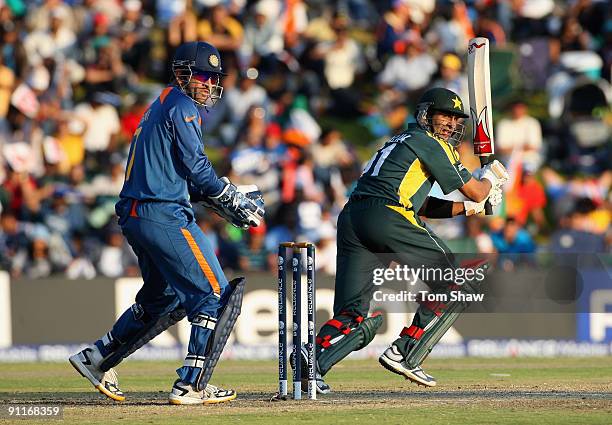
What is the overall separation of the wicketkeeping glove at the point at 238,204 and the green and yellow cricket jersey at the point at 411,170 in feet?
3.33

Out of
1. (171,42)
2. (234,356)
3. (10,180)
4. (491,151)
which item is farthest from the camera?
(171,42)

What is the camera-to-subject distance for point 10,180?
15484mm

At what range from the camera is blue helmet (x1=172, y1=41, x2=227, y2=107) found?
851 centimetres

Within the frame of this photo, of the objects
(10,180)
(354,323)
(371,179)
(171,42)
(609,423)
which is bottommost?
(609,423)

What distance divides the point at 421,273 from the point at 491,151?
4.69 feet

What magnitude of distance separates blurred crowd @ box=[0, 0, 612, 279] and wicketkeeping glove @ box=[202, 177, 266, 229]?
20.8 ft

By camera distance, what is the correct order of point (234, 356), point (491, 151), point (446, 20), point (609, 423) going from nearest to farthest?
point (609, 423) → point (491, 151) → point (234, 356) → point (446, 20)

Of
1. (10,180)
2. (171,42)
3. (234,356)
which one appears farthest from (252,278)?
(171,42)

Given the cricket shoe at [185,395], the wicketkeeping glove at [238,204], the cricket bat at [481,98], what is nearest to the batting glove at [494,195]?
the cricket bat at [481,98]

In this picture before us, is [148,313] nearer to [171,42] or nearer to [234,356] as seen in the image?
[234,356]

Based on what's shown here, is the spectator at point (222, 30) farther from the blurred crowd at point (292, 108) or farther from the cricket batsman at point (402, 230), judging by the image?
the cricket batsman at point (402, 230)

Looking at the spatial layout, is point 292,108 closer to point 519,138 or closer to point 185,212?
point 519,138

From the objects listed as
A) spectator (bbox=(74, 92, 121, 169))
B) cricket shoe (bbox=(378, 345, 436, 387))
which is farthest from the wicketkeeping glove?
spectator (bbox=(74, 92, 121, 169))

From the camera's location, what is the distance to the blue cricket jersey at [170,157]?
27.0ft
